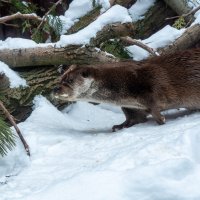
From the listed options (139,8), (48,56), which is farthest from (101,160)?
(139,8)

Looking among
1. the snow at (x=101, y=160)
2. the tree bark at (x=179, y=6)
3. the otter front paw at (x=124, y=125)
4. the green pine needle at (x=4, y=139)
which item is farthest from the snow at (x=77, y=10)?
the green pine needle at (x=4, y=139)

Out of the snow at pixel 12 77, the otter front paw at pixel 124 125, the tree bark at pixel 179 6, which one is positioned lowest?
the otter front paw at pixel 124 125

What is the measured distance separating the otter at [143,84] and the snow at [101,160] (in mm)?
153

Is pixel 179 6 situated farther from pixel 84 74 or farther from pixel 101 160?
pixel 101 160

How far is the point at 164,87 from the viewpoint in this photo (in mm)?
4336

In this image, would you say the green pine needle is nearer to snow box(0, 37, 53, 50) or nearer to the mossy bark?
the mossy bark

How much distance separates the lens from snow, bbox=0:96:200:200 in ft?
8.85

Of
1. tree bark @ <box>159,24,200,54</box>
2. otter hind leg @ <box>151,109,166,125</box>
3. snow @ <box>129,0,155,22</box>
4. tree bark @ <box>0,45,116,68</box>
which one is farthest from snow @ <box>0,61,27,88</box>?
snow @ <box>129,0,155,22</box>

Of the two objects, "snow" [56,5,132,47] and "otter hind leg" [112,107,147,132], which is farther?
"snow" [56,5,132,47]

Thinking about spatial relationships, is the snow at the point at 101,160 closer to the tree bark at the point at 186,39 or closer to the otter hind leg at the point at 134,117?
the otter hind leg at the point at 134,117

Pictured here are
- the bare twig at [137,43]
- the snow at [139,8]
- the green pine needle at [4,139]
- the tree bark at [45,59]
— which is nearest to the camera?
the green pine needle at [4,139]

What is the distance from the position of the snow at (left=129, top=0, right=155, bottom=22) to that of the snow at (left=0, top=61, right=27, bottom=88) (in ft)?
6.05

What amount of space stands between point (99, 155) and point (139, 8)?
314cm

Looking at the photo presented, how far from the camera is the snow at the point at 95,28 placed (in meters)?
5.02
